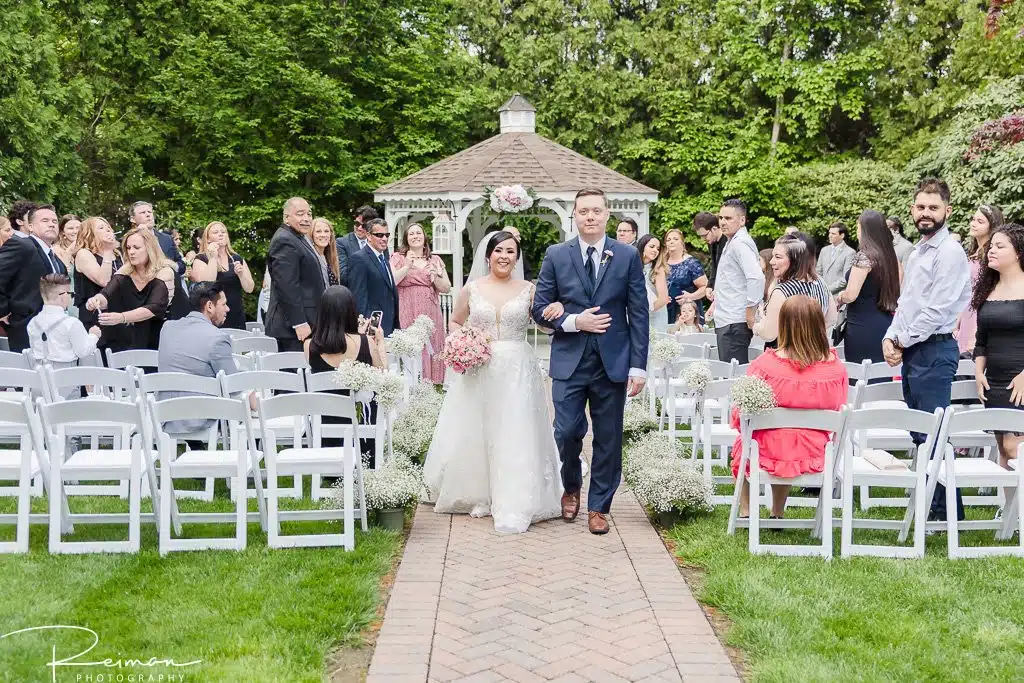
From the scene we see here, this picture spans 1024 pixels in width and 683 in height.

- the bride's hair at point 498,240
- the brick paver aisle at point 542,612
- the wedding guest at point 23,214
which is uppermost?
the wedding guest at point 23,214

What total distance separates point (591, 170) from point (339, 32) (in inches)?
270

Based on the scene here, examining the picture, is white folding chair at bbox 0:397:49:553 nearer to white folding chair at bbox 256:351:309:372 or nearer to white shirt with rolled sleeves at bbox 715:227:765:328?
white folding chair at bbox 256:351:309:372

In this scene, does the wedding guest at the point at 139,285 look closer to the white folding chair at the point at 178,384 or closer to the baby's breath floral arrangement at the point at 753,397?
the white folding chair at the point at 178,384

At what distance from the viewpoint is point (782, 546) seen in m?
6.00

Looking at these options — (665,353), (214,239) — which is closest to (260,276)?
(214,239)

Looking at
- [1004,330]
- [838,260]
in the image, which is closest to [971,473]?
[1004,330]

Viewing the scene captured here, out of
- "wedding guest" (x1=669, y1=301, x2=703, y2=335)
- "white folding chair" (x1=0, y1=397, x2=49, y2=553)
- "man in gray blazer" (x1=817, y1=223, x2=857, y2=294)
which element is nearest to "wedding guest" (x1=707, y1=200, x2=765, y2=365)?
"wedding guest" (x1=669, y1=301, x2=703, y2=335)

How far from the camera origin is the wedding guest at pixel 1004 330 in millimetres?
6574

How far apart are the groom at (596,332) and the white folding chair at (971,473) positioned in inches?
68.0

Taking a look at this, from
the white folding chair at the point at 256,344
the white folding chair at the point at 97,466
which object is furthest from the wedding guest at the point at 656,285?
the white folding chair at the point at 97,466

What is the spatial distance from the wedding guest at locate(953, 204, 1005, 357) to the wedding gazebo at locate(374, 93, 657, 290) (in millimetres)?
8348

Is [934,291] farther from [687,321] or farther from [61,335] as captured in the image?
[61,335]

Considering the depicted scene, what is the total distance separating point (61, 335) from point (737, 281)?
5400mm

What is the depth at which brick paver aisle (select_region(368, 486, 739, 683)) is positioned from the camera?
4469 mm
